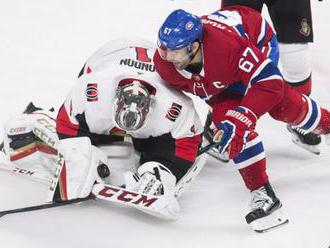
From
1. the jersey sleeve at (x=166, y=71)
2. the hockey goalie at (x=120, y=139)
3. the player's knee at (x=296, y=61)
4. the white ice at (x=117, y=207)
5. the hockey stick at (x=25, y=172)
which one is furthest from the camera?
the player's knee at (x=296, y=61)

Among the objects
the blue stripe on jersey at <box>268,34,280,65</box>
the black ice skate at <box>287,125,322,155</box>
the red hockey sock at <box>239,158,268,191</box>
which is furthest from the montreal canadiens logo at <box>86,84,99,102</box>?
the black ice skate at <box>287,125,322,155</box>

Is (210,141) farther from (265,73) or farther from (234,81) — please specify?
(265,73)

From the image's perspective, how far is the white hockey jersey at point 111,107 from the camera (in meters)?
2.37

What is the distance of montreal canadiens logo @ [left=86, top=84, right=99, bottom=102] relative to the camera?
93.5 inches

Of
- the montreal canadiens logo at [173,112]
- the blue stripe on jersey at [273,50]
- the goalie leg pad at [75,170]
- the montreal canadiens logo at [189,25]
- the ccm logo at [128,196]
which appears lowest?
the ccm logo at [128,196]

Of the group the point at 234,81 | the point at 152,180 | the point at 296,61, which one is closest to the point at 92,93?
the point at 152,180

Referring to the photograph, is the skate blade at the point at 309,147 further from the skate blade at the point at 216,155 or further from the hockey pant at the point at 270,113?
the skate blade at the point at 216,155

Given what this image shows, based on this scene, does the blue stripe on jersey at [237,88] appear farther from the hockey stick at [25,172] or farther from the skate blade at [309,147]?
the hockey stick at [25,172]

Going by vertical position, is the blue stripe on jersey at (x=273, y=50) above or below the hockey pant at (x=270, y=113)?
above

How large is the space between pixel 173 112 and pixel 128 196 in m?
0.36

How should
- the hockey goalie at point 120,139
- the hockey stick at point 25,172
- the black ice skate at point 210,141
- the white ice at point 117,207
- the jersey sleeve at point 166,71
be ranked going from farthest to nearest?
the black ice skate at point 210,141 → the hockey stick at point 25,172 → the jersey sleeve at point 166,71 → the hockey goalie at point 120,139 → the white ice at point 117,207

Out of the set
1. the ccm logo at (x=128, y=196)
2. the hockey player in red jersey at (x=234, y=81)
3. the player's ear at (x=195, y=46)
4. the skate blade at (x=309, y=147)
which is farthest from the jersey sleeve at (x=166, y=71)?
the skate blade at (x=309, y=147)

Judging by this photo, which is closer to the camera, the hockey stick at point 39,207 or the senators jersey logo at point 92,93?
the hockey stick at point 39,207

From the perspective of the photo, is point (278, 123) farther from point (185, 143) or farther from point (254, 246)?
point (254, 246)
